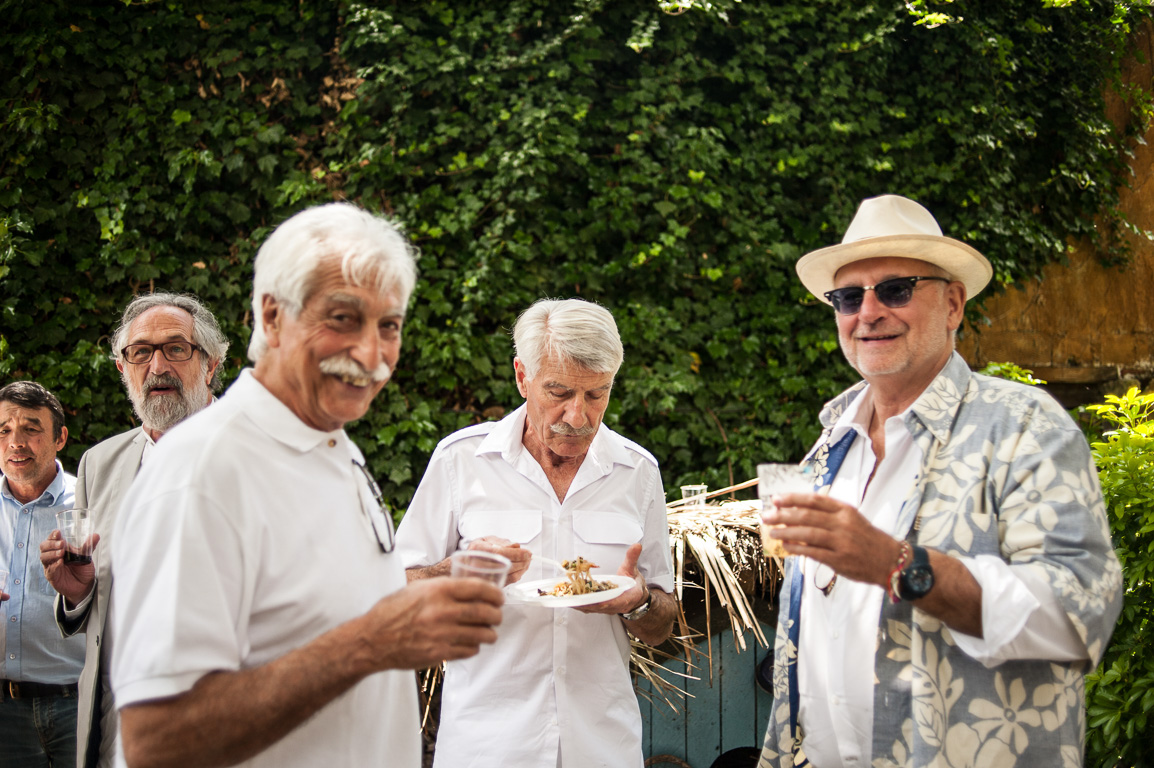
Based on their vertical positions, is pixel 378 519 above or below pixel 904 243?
below

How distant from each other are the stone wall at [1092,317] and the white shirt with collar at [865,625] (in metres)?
5.31

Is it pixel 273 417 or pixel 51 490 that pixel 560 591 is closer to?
pixel 273 417

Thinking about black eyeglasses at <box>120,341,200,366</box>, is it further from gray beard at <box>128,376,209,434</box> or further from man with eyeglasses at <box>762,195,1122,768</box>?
man with eyeglasses at <box>762,195,1122,768</box>

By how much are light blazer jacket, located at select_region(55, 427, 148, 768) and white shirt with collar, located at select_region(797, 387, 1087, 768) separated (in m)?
2.26

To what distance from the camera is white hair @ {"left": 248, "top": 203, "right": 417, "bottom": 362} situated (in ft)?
5.19

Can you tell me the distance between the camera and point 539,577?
105 inches

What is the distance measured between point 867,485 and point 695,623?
6.07 feet

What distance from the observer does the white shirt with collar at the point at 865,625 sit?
5.78ft

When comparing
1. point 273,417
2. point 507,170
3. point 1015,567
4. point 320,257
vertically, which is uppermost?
point 507,170

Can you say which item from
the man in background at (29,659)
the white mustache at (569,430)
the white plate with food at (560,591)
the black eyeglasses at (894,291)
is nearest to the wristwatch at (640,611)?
the white plate with food at (560,591)

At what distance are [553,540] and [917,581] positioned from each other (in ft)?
4.21

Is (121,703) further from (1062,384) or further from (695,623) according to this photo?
(1062,384)

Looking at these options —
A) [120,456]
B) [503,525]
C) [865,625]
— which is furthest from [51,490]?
[865,625]

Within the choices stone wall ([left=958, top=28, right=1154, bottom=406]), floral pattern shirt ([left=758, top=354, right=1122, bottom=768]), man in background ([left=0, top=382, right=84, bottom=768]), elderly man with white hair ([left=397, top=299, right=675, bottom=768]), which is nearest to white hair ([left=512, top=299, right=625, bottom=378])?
elderly man with white hair ([left=397, top=299, right=675, bottom=768])
